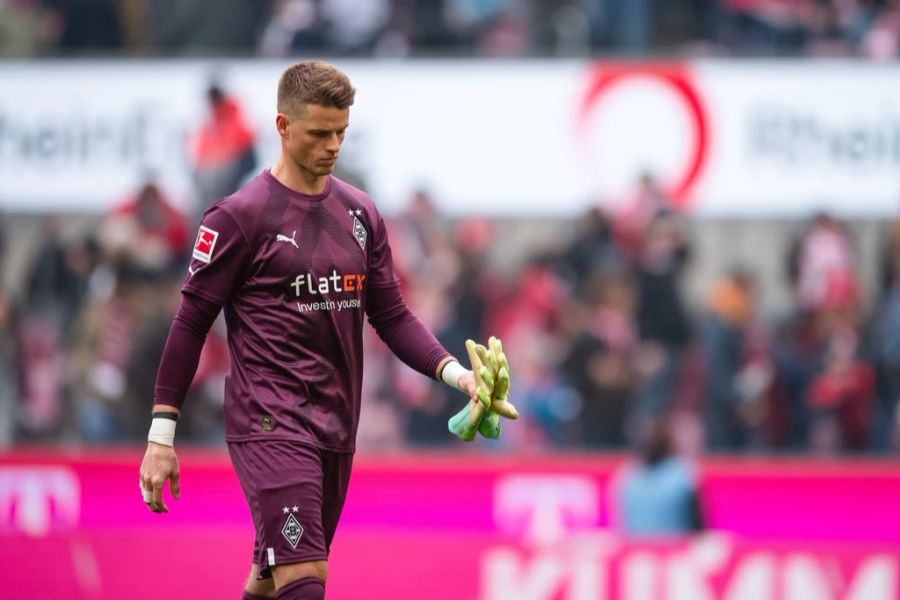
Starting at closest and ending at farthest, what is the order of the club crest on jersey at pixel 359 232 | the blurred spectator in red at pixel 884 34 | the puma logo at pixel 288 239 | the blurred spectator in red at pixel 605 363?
the puma logo at pixel 288 239
the club crest on jersey at pixel 359 232
the blurred spectator in red at pixel 605 363
the blurred spectator in red at pixel 884 34

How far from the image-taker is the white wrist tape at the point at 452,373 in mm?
5191

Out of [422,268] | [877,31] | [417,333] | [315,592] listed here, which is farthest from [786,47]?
[315,592]

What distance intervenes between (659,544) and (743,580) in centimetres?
46

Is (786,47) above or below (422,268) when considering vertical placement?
above

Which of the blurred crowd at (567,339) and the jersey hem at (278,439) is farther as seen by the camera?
the blurred crowd at (567,339)

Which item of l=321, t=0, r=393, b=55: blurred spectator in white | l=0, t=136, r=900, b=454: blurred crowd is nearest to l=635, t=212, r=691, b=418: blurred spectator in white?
l=0, t=136, r=900, b=454: blurred crowd

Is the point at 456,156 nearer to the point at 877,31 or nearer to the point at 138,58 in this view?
the point at 138,58

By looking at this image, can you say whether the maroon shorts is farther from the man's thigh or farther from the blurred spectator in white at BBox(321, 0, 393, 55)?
the blurred spectator in white at BBox(321, 0, 393, 55)

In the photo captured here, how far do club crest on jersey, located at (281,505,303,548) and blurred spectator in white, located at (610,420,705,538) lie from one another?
16.2 feet

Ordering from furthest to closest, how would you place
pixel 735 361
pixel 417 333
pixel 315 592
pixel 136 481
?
1. pixel 735 361
2. pixel 136 481
3. pixel 417 333
4. pixel 315 592

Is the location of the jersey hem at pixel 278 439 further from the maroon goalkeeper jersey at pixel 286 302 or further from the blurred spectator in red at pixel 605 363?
the blurred spectator in red at pixel 605 363

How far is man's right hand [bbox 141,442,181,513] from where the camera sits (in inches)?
198

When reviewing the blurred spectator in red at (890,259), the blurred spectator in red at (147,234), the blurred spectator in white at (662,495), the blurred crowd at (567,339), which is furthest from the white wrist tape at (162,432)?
the blurred spectator in red at (890,259)

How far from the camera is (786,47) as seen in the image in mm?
13219
